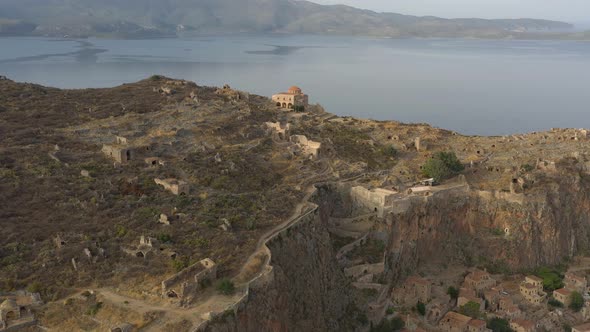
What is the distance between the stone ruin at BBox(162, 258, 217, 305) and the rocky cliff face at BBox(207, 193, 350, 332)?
5.61ft

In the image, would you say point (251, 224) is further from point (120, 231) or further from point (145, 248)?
point (120, 231)

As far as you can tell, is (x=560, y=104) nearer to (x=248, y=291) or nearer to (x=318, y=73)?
(x=318, y=73)

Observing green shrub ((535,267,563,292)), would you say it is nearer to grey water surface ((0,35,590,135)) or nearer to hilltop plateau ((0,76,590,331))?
hilltop plateau ((0,76,590,331))

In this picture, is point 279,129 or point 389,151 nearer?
point 389,151

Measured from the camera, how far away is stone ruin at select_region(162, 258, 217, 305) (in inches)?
846

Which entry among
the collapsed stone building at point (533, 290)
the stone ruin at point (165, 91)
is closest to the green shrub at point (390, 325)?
the collapsed stone building at point (533, 290)

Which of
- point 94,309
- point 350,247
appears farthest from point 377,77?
point 94,309

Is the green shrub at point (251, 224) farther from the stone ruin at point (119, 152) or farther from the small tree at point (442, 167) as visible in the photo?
the small tree at point (442, 167)

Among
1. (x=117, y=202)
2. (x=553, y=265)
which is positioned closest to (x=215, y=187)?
(x=117, y=202)

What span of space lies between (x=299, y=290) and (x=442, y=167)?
16825mm

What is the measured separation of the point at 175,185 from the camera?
101ft

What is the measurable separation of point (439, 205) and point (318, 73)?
359ft

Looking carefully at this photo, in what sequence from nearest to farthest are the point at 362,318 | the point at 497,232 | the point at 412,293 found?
the point at 362,318, the point at 412,293, the point at 497,232

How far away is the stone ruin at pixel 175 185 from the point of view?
101 ft
